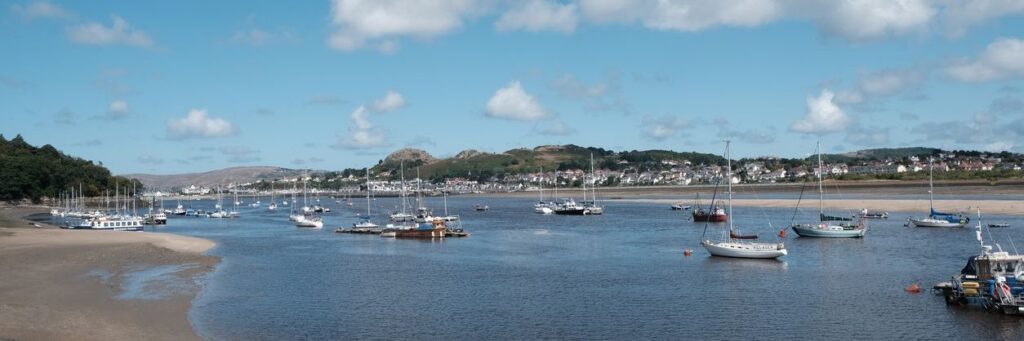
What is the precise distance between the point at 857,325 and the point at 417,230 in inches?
1896

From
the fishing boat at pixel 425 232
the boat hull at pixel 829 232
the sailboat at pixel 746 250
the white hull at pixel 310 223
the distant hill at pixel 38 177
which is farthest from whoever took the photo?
the distant hill at pixel 38 177

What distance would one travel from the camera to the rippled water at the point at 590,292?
28.5 meters

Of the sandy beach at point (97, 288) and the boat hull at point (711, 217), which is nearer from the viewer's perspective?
the sandy beach at point (97, 288)

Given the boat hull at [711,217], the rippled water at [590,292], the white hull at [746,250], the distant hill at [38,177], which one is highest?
the distant hill at [38,177]

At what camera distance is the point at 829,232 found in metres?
64.5

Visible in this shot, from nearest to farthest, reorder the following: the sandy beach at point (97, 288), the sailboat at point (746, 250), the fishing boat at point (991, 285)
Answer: the sandy beach at point (97, 288), the fishing boat at point (991, 285), the sailboat at point (746, 250)

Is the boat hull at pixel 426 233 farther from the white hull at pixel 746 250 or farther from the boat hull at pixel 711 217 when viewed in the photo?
the boat hull at pixel 711 217

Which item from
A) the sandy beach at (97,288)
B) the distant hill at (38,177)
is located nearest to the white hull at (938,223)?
the sandy beach at (97,288)

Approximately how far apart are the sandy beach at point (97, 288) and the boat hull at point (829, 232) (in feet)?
138

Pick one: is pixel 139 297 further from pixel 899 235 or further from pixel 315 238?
pixel 899 235

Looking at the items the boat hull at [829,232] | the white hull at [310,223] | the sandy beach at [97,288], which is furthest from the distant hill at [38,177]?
the boat hull at [829,232]

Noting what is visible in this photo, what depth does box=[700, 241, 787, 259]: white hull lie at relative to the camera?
49156 mm

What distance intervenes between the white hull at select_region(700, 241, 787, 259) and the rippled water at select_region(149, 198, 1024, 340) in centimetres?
62

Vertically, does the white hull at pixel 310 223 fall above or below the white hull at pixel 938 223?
above
